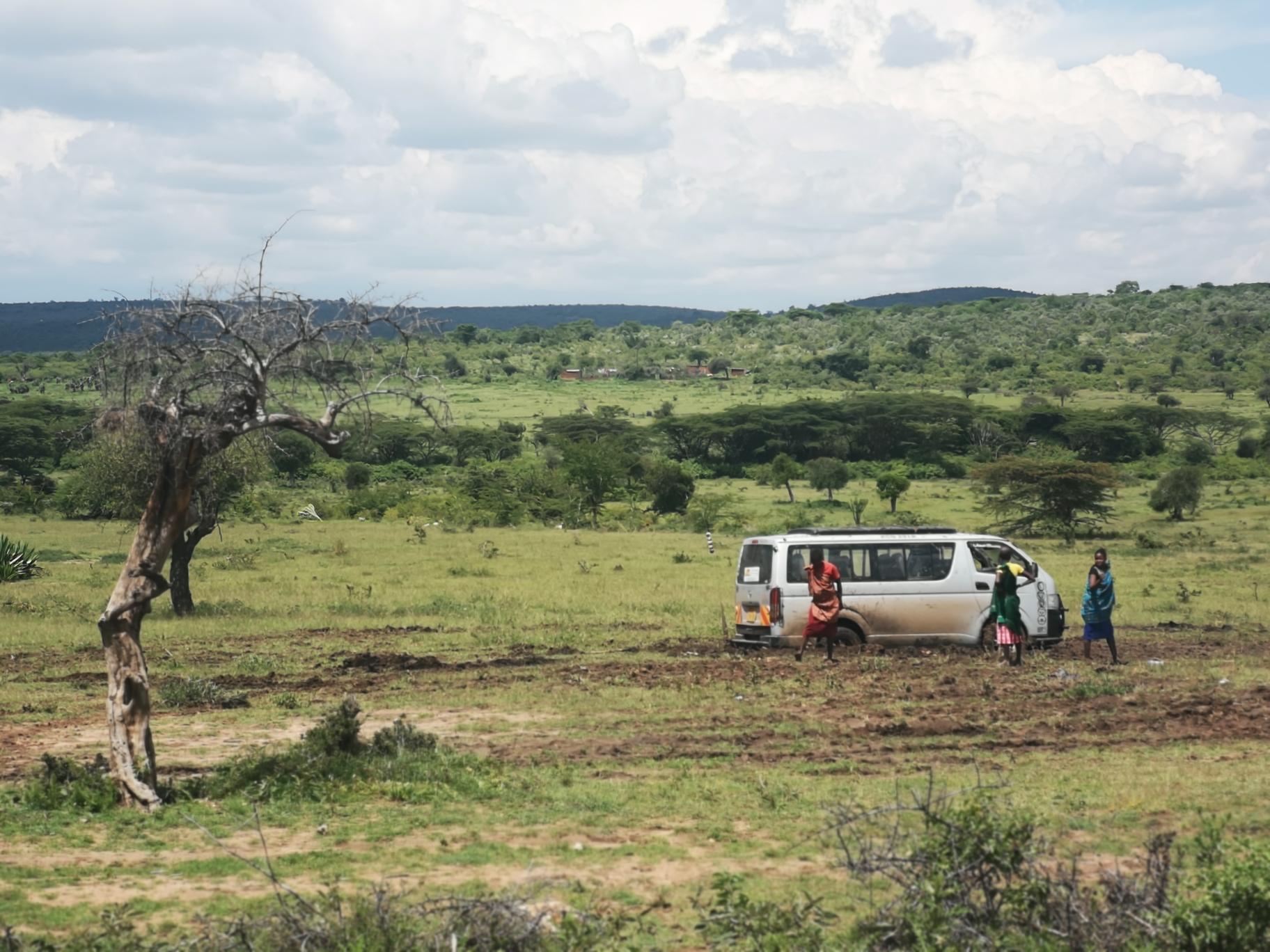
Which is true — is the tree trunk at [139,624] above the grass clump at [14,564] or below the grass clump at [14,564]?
above

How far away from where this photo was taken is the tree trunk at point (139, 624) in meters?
8.41

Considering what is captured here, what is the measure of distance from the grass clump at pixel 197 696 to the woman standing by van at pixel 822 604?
6349mm

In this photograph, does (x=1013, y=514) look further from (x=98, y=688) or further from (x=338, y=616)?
(x=98, y=688)

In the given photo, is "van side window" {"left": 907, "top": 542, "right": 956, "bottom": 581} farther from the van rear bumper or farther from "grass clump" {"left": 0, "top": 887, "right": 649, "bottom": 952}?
"grass clump" {"left": 0, "top": 887, "right": 649, "bottom": 952}

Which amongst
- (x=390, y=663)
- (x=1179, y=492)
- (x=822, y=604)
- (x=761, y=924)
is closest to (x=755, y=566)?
(x=822, y=604)

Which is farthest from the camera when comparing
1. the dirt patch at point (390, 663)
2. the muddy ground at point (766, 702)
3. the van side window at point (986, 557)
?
the van side window at point (986, 557)

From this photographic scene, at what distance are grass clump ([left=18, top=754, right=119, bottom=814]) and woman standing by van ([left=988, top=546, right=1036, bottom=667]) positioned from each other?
32.2 feet

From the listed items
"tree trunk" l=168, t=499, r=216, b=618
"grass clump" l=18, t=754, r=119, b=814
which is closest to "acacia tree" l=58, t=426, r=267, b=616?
"tree trunk" l=168, t=499, r=216, b=618

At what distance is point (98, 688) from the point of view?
13.9 metres

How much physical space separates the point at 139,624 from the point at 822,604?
8428 millimetres

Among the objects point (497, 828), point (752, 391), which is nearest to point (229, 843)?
point (497, 828)

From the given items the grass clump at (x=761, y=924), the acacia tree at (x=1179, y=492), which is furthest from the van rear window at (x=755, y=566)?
the acacia tree at (x=1179, y=492)

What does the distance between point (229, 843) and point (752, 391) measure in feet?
367

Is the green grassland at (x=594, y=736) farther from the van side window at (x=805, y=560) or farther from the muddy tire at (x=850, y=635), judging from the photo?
the van side window at (x=805, y=560)
